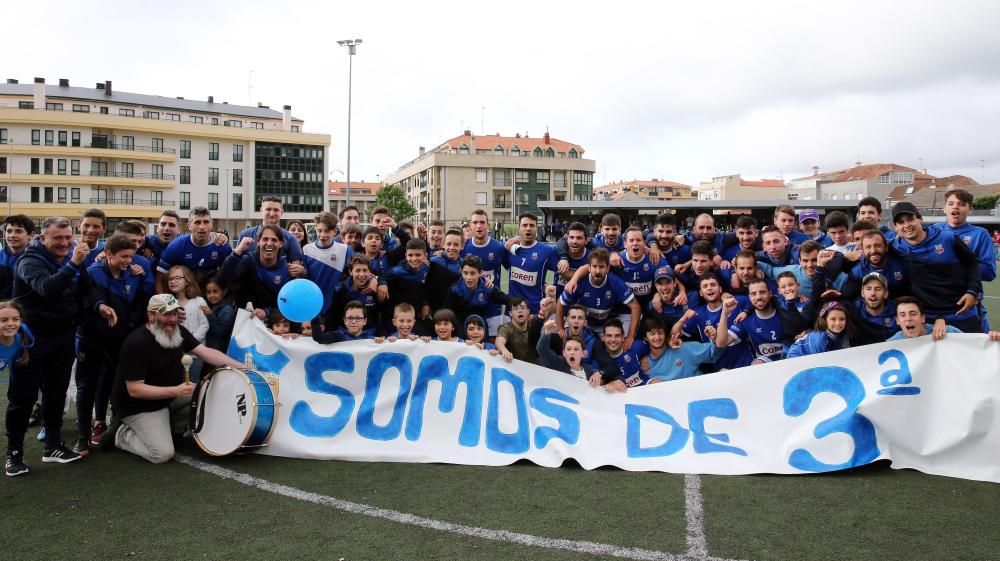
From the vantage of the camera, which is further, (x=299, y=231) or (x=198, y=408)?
(x=299, y=231)

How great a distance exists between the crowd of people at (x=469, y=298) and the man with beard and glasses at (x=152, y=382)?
2 cm

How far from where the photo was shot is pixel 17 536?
14.5 feet

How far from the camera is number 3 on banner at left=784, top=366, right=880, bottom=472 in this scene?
5.46 m

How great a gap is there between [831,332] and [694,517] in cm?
246

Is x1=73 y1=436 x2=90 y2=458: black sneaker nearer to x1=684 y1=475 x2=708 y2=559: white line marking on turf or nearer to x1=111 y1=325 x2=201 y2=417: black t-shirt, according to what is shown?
x1=111 y1=325 x2=201 y2=417: black t-shirt

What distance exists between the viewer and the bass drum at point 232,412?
5.80 m

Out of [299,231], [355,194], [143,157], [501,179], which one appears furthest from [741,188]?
[299,231]

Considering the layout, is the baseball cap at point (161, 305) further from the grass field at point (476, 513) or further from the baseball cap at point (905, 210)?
the baseball cap at point (905, 210)

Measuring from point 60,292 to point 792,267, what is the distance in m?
6.73

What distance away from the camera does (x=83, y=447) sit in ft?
20.1

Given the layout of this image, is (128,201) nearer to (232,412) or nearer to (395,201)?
(395,201)

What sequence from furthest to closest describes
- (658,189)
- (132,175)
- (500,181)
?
(658,189)
(500,181)
(132,175)

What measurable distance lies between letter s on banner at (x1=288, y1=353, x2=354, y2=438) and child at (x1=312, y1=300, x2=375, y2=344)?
6.5 inches

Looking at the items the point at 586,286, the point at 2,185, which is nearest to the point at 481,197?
the point at 2,185
